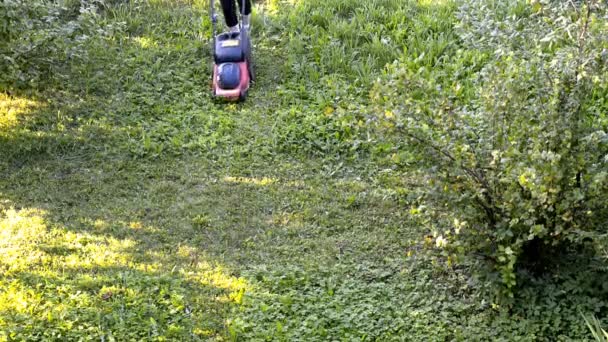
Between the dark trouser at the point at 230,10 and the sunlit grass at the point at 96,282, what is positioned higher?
the dark trouser at the point at 230,10

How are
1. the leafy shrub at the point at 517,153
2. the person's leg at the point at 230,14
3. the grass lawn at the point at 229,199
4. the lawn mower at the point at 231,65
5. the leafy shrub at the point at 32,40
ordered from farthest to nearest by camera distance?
the person's leg at the point at 230,14 → the lawn mower at the point at 231,65 → the leafy shrub at the point at 32,40 → the grass lawn at the point at 229,199 → the leafy shrub at the point at 517,153

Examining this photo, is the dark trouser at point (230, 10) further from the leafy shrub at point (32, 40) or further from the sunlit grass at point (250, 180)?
the sunlit grass at point (250, 180)

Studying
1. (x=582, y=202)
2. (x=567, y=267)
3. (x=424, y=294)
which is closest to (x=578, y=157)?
(x=582, y=202)

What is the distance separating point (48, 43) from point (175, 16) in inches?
74.4

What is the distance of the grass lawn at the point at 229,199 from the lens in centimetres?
411

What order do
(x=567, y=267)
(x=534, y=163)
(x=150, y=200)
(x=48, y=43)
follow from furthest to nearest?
(x=48, y=43) → (x=150, y=200) → (x=567, y=267) → (x=534, y=163)

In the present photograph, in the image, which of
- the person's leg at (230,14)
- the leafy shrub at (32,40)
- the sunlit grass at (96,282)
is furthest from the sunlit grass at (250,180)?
the person's leg at (230,14)

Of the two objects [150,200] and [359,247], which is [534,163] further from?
[150,200]

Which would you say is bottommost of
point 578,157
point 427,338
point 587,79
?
point 427,338

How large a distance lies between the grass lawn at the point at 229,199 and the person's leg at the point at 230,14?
0.47 m

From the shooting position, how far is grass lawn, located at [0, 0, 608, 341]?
4.11m

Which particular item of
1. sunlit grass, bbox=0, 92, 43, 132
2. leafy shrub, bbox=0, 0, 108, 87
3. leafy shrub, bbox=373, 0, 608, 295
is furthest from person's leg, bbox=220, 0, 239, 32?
leafy shrub, bbox=373, 0, 608, 295

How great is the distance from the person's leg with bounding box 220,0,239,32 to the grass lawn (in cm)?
47

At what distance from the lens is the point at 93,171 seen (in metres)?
5.77
